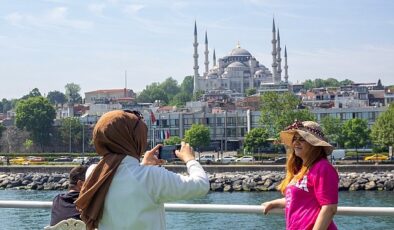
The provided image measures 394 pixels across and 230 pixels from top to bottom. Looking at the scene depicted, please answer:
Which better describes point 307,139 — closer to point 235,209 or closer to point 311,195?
point 311,195

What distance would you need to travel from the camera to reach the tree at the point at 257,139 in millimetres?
60844

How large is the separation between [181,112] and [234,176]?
4778cm

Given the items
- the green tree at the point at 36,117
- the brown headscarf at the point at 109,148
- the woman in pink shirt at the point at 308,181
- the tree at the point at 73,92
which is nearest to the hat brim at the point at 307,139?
the woman in pink shirt at the point at 308,181

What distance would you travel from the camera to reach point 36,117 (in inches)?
3413

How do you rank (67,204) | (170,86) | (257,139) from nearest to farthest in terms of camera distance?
(67,204) → (257,139) → (170,86)

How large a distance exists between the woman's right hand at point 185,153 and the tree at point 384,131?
172 feet

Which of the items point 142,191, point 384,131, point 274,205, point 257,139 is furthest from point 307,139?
point 257,139

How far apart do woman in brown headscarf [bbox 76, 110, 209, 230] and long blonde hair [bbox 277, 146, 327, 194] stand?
0.69 meters

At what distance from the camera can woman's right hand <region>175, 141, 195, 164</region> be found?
9.90 ft

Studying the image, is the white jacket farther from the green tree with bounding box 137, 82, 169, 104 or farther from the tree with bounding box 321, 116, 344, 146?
the green tree with bounding box 137, 82, 169, 104

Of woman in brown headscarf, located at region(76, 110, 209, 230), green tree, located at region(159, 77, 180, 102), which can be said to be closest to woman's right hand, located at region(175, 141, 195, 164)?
woman in brown headscarf, located at region(76, 110, 209, 230)

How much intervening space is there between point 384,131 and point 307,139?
5254 cm

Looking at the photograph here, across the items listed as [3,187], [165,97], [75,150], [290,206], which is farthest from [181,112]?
[290,206]

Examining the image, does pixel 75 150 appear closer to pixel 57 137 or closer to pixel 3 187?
pixel 57 137
